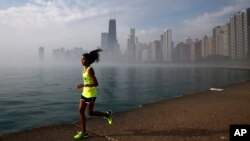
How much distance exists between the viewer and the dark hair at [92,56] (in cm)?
570

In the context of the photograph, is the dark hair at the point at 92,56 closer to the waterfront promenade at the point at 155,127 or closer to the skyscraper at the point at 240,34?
the waterfront promenade at the point at 155,127

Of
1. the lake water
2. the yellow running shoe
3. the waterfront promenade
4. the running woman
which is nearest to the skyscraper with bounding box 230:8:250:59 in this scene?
the lake water

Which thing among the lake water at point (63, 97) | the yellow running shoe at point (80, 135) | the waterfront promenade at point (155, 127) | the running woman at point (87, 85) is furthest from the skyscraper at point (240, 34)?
the yellow running shoe at point (80, 135)

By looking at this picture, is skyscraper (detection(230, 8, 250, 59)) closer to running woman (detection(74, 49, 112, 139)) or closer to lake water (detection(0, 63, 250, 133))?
lake water (detection(0, 63, 250, 133))

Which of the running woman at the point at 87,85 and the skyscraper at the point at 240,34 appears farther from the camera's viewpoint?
the skyscraper at the point at 240,34

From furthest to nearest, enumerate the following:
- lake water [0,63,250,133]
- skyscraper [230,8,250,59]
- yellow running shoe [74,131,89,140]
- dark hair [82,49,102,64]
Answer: skyscraper [230,8,250,59]
lake water [0,63,250,133]
dark hair [82,49,102,64]
yellow running shoe [74,131,89,140]

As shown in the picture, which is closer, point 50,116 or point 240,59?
point 50,116

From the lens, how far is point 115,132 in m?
6.09

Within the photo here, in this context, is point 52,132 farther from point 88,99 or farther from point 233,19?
point 233,19

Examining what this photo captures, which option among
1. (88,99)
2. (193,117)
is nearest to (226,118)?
(193,117)

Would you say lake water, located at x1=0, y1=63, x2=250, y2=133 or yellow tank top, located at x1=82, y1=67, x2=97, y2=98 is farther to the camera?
lake water, located at x1=0, y1=63, x2=250, y2=133

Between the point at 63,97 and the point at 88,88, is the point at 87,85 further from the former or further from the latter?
the point at 63,97

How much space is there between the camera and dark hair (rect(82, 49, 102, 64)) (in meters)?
5.70

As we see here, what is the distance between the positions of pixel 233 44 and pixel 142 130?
174 metres
